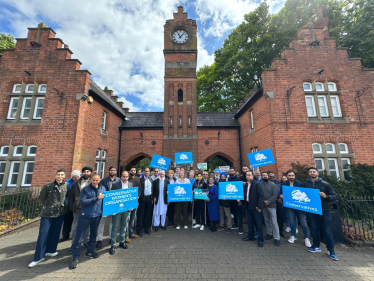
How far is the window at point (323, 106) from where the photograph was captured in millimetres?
9234

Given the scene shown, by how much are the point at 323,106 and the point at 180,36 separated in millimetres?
12500

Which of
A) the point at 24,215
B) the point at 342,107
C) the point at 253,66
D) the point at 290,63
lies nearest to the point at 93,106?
the point at 24,215

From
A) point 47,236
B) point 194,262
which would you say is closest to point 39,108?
point 47,236

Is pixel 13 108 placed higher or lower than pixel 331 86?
lower

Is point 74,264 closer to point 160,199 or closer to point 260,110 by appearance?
point 160,199

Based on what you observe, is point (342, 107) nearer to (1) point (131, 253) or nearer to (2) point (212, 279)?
(2) point (212, 279)

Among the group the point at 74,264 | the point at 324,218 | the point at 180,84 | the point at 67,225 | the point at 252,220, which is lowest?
the point at 74,264

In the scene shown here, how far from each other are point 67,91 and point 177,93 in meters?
7.87

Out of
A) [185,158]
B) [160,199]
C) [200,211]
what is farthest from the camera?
[185,158]

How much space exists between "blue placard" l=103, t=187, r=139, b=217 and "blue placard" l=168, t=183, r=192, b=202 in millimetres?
1424

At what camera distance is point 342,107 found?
30.4 ft

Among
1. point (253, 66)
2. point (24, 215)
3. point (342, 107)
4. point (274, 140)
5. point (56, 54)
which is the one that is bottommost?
point (24, 215)

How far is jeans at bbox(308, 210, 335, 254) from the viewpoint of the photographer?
4.11m

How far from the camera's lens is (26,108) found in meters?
9.20
